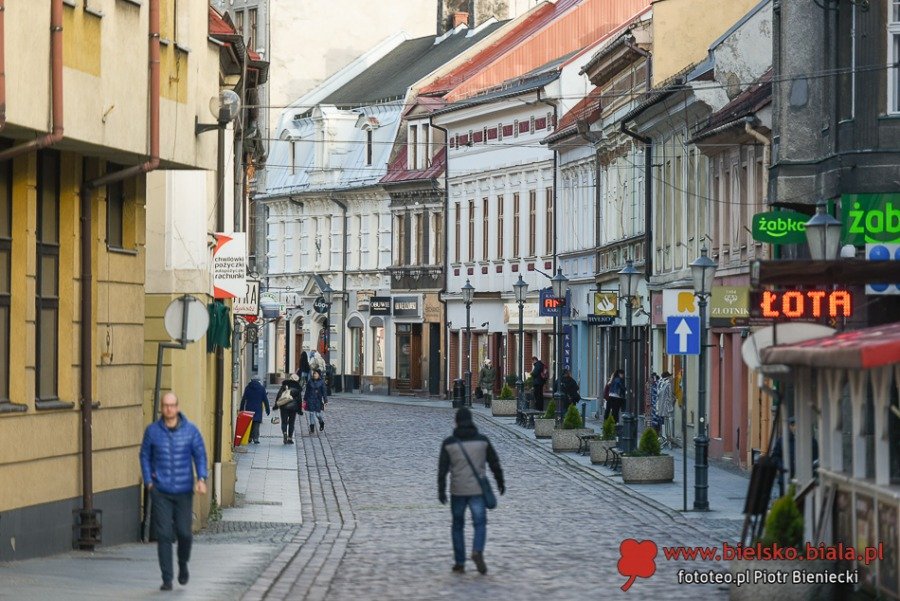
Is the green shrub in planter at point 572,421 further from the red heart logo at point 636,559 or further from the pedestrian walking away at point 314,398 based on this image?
the red heart logo at point 636,559

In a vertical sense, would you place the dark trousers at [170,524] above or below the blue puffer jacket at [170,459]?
below

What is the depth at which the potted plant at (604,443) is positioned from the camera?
1463 inches

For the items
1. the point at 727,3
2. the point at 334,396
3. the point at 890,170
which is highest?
the point at 727,3

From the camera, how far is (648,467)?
107ft

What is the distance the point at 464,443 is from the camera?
782 inches

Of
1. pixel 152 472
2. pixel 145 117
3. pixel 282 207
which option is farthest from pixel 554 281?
pixel 282 207

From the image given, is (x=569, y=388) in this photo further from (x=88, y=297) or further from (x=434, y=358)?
(x=88, y=297)

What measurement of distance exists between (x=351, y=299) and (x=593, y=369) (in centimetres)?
2673

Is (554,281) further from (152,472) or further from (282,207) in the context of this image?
(282,207)

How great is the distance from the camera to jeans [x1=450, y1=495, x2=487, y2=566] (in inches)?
775

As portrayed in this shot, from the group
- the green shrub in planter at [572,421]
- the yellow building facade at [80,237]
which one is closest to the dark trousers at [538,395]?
the green shrub in planter at [572,421]

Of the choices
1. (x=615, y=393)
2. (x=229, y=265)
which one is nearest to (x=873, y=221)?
(x=229, y=265)

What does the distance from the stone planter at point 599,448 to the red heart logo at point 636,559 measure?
46.3ft

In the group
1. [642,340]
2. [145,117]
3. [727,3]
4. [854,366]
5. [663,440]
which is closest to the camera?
[854,366]
